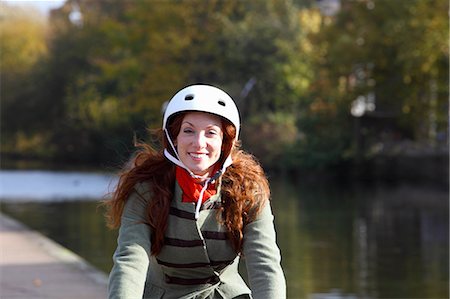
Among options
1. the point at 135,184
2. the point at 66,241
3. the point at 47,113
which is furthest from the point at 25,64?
the point at 135,184

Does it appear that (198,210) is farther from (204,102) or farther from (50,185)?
(50,185)

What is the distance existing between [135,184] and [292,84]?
4119 cm

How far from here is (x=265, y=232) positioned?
3211 mm

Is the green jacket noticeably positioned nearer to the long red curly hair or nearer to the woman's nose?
the long red curly hair

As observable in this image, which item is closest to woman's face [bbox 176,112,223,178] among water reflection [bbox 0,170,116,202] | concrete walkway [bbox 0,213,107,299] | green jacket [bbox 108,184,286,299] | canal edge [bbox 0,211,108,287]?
green jacket [bbox 108,184,286,299]

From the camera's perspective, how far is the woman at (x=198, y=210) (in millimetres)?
3154

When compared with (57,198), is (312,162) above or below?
above

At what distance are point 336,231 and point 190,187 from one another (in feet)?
52.1

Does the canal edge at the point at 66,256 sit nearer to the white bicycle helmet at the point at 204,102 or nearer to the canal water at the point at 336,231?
the canal water at the point at 336,231

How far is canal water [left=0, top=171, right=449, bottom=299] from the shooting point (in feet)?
41.3

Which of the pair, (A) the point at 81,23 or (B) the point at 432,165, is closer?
(B) the point at 432,165

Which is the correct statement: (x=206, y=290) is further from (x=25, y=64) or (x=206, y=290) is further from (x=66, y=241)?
(x=25, y=64)

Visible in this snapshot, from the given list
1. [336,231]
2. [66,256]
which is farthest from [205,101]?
[336,231]

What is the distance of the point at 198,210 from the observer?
3.25 m
